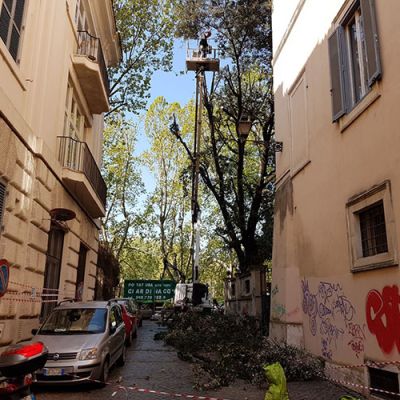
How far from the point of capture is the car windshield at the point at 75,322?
29.1ft

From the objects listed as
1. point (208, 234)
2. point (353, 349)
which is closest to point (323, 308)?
point (353, 349)

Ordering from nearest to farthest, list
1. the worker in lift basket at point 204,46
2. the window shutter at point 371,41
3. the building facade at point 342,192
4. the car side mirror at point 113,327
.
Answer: the building facade at point 342,192 → the window shutter at point 371,41 → the car side mirror at point 113,327 → the worker in lift basket at point 204,46

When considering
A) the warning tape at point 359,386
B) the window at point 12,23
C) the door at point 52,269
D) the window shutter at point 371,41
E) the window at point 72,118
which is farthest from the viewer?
the window at point 72,118

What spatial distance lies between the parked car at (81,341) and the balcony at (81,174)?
4059mm

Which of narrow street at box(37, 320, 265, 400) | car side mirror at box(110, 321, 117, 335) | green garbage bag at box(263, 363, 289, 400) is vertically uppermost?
car side mirror at box(110, 321, 117, 335)

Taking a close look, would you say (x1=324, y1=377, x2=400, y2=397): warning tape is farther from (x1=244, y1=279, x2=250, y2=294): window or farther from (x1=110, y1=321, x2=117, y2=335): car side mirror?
(x1=244, y1=279, x2=250, y2=294): window

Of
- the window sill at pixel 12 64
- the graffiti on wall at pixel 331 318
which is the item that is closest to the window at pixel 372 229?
the graffiti on wall at pixel 331 318

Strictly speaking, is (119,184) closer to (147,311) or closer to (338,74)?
(147,311)

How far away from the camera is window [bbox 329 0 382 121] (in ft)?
25.4

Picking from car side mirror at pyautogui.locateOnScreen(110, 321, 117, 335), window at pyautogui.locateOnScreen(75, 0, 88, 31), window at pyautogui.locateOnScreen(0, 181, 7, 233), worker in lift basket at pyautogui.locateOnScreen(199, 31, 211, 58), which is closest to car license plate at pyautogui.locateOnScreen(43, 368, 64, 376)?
car side mirror at pyautogui.locateOnScreen(110, 321, 117, 335)

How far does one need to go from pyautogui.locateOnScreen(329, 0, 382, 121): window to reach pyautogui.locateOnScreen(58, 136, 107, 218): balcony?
7.24m

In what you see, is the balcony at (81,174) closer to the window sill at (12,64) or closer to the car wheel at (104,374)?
the window sill at (12,64)

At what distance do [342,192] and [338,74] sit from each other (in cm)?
239

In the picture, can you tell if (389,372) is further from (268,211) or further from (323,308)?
(268,211)
